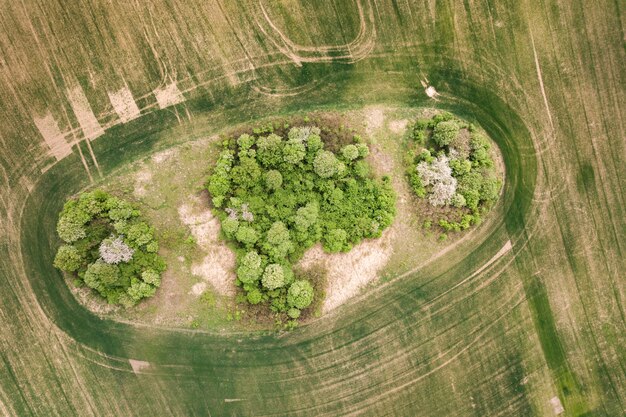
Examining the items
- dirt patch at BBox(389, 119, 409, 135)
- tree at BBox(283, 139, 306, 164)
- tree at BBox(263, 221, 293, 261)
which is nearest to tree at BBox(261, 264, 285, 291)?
tree at BBox(263, 221, 293, 261)

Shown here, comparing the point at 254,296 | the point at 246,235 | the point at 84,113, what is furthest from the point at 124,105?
the point at 254,296

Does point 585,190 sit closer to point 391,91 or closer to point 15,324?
point 391,91

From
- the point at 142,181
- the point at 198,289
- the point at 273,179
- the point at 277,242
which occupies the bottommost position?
the point at 198,289

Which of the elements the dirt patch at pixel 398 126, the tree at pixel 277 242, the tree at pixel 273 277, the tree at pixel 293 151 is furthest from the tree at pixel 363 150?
the tree at pixel 273 277

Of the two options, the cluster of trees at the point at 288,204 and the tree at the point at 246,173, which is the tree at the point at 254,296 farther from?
the tree at the point at 246,173

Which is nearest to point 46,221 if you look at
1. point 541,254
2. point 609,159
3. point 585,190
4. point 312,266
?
point 312,266

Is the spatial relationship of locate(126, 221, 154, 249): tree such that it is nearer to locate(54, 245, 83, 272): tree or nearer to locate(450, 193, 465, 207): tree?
locate(54, 245, 83, 272): tree

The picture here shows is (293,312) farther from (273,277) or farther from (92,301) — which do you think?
(92,301)
